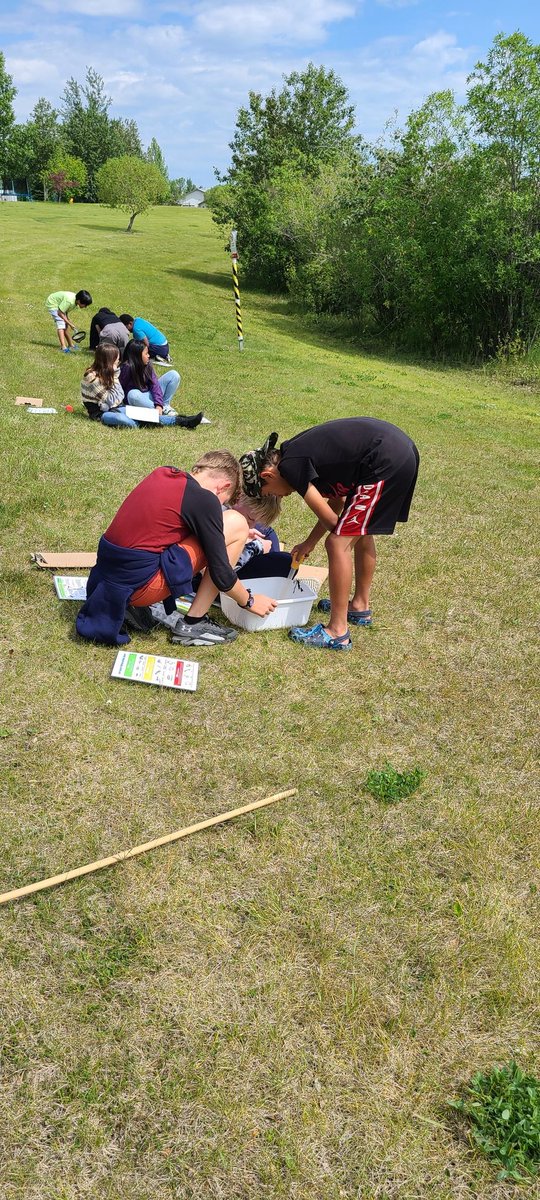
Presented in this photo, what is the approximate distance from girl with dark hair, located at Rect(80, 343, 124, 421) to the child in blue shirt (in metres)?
1.97

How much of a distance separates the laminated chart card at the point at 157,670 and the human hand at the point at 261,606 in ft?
1.65

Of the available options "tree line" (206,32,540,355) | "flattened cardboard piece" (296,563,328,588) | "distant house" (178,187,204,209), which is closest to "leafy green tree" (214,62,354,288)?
"tree line" (206,32,540,355)

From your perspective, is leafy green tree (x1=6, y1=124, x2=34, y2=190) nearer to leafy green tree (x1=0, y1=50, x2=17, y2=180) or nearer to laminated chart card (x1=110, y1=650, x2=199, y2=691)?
leafy green tree (x1=0, y1=50, x2=17, y2=180)

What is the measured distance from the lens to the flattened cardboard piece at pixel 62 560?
5.06 meters

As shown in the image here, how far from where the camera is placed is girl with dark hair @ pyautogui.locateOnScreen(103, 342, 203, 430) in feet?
30.1

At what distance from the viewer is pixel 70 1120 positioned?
198 centimetres

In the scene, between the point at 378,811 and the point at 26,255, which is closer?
the point at 378,811

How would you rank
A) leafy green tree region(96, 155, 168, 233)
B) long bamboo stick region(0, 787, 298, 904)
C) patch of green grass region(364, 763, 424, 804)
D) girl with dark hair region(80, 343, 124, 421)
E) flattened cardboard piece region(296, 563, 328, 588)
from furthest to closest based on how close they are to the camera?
→ leafy green tree region(96, 155, 168, 233) < girl with dark hair region(80, 343, 124, 421) < flattened cardboard piece region(296, 563, 328, 588) < patch of green grass region(364, 763, 424, 804) < long bamboo stick region(0, 787, 298, 904)

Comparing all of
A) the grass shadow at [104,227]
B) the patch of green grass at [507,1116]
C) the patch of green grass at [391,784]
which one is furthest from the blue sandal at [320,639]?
the grass shadow at [104,227]

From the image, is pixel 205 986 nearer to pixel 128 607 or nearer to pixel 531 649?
pixel 128 607

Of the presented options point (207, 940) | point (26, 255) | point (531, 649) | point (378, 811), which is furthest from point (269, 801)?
point (26, 255)

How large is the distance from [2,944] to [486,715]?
104 inches

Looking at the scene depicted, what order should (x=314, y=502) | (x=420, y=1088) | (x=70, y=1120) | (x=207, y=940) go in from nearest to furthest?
1. (x=70, y=1120)
2. (x=420, y=1088)
3. (x=207, y=940)
4. (x=314, y=502)

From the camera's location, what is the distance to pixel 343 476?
4078 millimetres
